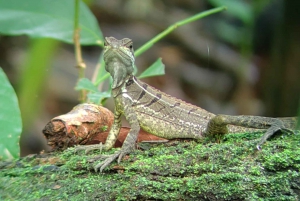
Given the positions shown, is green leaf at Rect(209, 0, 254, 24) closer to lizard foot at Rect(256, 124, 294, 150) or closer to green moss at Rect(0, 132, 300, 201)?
lizard foot at Rect(256, 124, 294, 150)

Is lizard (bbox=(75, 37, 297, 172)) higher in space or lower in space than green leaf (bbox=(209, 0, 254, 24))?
lower

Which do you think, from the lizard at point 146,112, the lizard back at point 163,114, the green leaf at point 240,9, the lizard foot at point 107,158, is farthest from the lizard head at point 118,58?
the green leaf at point 240,9

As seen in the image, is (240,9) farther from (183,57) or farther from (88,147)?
(88,147)

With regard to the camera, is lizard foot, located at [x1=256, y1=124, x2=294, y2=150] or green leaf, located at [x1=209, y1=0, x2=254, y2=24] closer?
lizard foot, located at [x1=256, y1=124, x2=294, y2=150]

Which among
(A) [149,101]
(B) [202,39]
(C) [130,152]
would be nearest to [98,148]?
(C) [130,152]

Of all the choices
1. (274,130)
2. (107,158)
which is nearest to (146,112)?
(107,158)

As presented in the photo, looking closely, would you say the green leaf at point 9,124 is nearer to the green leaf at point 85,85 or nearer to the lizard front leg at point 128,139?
the lizard front leg at point 128,139

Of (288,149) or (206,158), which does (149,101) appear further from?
(288,149)

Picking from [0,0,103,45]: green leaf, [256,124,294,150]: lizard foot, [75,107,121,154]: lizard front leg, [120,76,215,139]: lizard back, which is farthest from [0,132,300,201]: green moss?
[0,0,103,45]: green leaf
